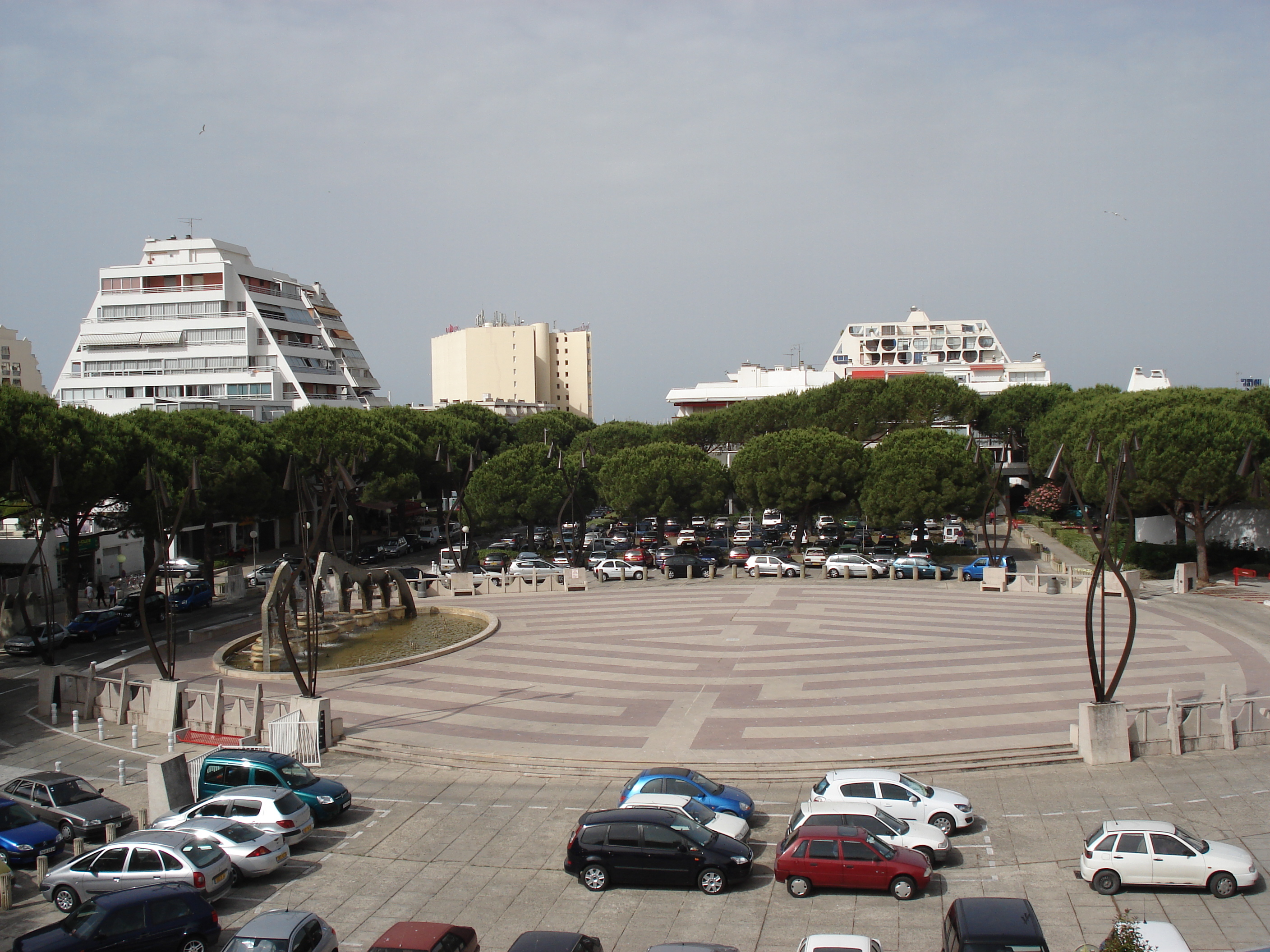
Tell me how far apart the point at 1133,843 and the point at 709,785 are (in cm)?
757

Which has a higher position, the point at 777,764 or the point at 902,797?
the point at 902,797

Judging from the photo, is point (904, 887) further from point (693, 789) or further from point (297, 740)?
point (297, 740)

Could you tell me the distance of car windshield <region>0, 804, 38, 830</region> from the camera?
18.2 meters

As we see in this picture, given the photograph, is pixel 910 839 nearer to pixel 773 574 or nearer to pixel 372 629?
pixel 372 629

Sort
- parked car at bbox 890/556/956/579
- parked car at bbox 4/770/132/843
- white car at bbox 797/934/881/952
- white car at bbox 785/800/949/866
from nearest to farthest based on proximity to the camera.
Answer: white car at bbox 797/934/881/952
white car at bbox 785/800/949/866
parked car at bbox 4/770/132/843
parked car at bbox 890/556/956/579

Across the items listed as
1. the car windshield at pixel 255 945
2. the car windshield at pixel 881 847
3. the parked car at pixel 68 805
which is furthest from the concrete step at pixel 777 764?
the car windshield at pixel 255 945

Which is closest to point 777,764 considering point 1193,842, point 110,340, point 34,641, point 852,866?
point 852,866

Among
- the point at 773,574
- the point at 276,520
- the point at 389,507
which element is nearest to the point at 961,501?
the point at 773,574

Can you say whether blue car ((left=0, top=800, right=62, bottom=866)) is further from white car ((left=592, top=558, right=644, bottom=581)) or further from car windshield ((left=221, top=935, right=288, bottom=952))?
white car ((left=592, top=558, right=644, bottom=581))

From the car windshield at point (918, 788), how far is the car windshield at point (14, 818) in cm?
1681

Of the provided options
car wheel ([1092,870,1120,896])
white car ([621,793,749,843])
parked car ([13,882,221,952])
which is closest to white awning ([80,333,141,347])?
parked car ([13,882,221,952])

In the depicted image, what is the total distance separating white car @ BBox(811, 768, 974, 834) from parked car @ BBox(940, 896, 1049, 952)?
431 cm

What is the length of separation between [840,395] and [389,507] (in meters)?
43.7

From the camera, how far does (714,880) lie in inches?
A: 637
